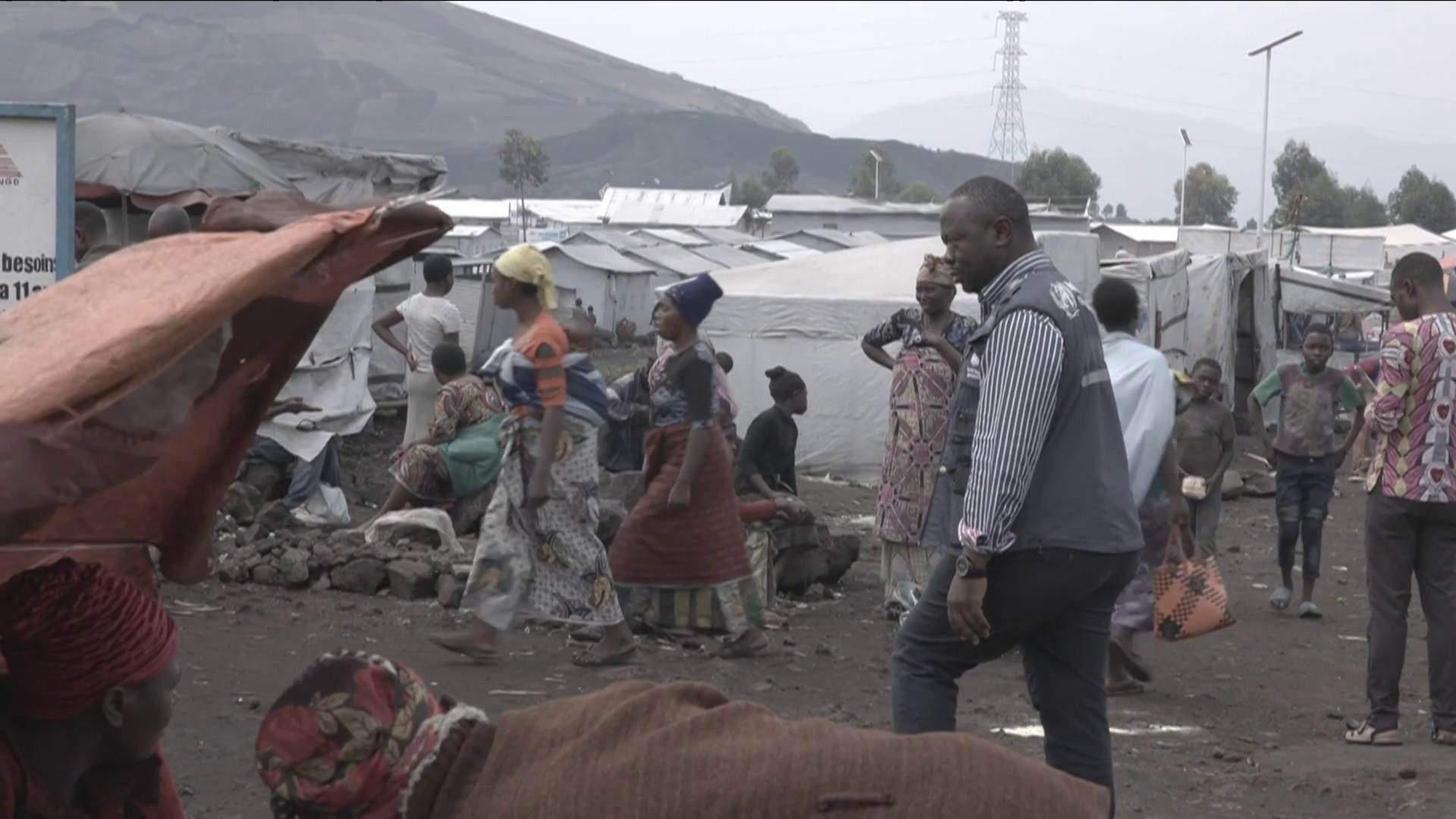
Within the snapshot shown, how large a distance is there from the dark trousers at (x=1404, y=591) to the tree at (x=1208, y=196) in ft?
305

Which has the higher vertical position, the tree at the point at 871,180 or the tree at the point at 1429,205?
the tree at the point at 871,180

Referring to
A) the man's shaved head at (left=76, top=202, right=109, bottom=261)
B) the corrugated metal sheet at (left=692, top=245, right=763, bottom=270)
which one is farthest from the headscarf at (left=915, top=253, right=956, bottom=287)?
the corrugated metal sheet at (left=692, top=245, right=763, bottom=270)

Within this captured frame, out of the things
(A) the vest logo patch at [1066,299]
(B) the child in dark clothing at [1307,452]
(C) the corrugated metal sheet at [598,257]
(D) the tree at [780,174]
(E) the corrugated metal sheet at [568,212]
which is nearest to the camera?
(A) the vest logo patch at [1066,299]

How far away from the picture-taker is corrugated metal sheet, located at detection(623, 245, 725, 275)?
120 feet

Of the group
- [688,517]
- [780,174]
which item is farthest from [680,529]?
[780,174]

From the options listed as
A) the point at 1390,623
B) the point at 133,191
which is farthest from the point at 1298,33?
the point at 1390,623

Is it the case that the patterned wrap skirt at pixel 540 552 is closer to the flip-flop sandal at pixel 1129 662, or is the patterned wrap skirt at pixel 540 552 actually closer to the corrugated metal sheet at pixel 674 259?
the flip-flop sandal at pixel 1129 662

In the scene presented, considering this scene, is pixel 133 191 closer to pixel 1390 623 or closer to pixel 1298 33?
pixel 1390 623

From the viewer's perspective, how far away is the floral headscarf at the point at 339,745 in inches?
77.7

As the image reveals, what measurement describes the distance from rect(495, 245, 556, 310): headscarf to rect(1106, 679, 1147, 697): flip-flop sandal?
2.90 m

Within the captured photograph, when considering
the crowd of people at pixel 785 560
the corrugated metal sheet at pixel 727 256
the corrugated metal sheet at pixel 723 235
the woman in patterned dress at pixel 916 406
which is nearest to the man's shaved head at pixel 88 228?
the crowd of people at pixel 785 560

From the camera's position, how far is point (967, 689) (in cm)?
680

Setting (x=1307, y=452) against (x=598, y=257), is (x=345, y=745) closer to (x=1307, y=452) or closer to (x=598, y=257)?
(x=1307, y=452)

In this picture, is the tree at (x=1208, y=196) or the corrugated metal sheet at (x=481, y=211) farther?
the tree at (x=1208, y=196)
